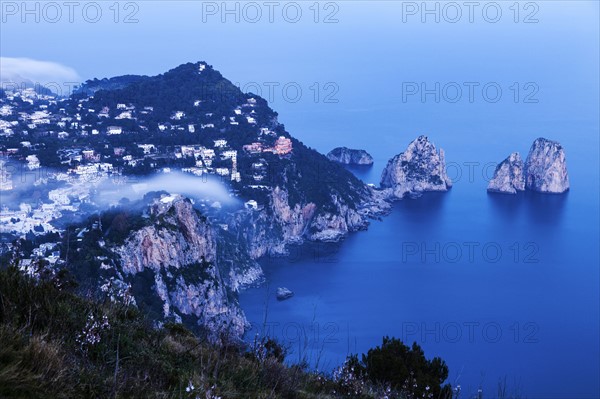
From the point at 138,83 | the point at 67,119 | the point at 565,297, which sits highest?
the point at 138,83

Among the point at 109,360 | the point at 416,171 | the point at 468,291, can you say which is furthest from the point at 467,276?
the point at 109,360

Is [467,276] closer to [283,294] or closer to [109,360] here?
[283,294]

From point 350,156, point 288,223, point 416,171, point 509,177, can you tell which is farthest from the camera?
point 350,156

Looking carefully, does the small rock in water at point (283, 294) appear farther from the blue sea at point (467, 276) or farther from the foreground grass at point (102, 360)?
the foreground grass at point (102, 360)

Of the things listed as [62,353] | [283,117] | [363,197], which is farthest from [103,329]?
[283,117]

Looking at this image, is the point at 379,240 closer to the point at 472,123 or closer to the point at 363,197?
the point at 363,197

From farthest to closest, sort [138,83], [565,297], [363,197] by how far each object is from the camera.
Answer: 1. [138,83]
2. [363,197]
3. [565,297]

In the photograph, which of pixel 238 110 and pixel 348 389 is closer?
pixel 348 389

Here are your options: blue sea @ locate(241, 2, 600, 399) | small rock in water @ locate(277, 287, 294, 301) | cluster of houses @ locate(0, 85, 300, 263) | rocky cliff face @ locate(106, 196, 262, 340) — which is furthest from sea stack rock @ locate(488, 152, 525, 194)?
rocky cliff face @ locate(106, 196, 262, 340)
